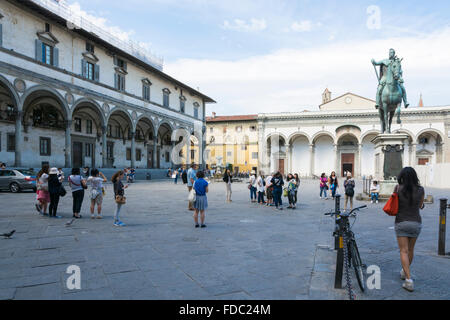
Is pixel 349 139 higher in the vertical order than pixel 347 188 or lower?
higher

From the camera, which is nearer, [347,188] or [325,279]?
[325,279]

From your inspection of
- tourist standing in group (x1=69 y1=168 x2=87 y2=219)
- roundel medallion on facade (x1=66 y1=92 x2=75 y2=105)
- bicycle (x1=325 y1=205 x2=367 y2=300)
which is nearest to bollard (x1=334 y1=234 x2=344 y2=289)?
bicycle (x1=325 y1=205 x2=367 y2=300)

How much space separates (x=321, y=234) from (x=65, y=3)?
96.8ft

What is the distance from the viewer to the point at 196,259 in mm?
4680

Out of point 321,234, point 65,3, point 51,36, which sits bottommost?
point 321,234

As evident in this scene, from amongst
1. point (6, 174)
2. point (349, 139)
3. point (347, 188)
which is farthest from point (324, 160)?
point (6, 174)

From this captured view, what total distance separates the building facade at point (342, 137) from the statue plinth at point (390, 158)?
28549mm

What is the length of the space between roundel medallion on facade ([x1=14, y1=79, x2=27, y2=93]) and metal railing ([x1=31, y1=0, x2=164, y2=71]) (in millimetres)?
5817

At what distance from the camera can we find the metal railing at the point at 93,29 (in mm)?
23956

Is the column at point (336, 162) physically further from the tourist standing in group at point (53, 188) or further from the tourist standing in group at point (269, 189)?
the tourist standing in group at point (53, 188)

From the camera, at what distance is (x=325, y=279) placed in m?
3.87
